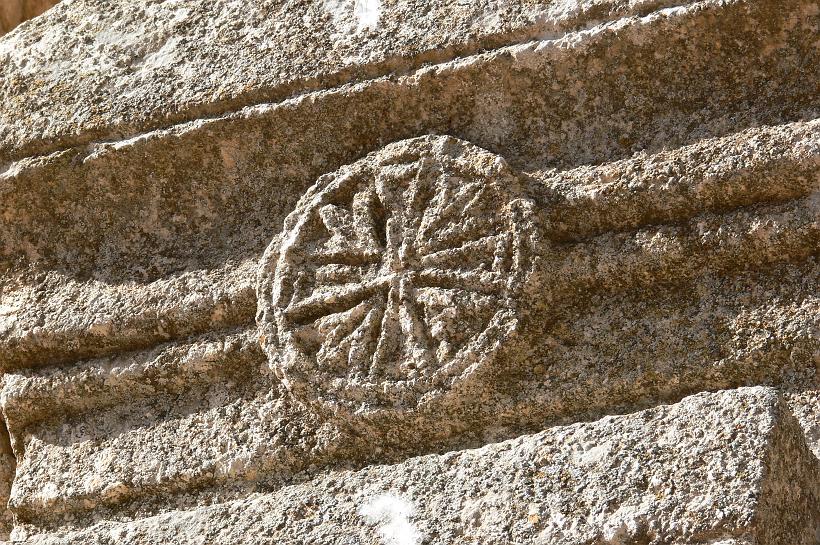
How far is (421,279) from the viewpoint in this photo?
5.68ft

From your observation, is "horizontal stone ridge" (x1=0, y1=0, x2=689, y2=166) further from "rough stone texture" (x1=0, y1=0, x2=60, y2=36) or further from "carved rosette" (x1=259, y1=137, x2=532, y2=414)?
"rough stone texture" (x1=0, y1=0, x2=60, y2=36)

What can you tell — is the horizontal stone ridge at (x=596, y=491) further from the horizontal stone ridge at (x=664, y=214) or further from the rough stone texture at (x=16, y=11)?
the rough stone texture at (x=16, y=11)

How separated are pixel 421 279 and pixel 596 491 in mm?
434

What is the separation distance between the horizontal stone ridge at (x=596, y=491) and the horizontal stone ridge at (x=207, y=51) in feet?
2.23

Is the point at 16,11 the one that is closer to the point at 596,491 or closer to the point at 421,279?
the point at 421,279

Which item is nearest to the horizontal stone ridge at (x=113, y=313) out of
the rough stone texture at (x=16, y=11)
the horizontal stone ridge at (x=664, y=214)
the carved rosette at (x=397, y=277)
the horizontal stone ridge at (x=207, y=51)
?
→ the horizontal stone ridge at (x=664, y=214)

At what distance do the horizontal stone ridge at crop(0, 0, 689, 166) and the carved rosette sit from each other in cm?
21

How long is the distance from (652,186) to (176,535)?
3.04 ft

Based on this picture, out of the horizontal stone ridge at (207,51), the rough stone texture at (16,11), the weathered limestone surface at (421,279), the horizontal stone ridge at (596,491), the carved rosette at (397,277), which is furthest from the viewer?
the rough stone texture at (16,11)

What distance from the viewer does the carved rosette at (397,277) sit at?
168 centimetres

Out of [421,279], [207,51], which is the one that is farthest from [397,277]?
[207,51]

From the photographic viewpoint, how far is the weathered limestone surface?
5.13 feet

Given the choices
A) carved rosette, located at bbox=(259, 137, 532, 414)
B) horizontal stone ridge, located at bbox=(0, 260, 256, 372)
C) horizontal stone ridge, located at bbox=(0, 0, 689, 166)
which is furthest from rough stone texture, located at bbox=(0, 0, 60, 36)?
carved rosette, located at bbox=(259, 137, 532, 414)

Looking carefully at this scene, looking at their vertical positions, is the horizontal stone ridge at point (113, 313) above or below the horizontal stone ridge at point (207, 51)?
below
